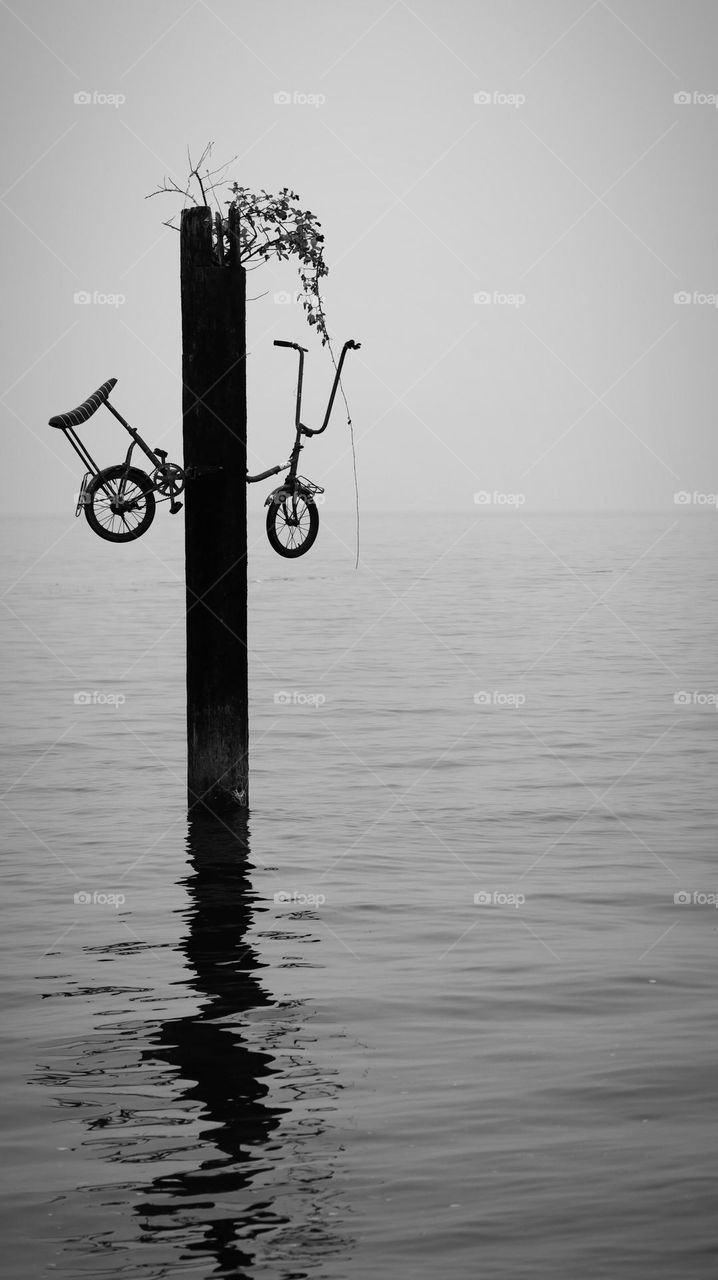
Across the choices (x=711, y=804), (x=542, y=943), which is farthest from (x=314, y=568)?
(x=542, y=943)

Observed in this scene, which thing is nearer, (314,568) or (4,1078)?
(4,1078)

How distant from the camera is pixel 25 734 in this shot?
1766 centimetres

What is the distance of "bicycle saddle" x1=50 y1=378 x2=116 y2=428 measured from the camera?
388 inches

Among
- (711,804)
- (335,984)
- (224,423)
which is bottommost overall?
(335,984)

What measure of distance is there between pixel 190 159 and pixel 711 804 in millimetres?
6859

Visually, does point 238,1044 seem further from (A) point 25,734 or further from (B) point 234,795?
(A) point 25,734
